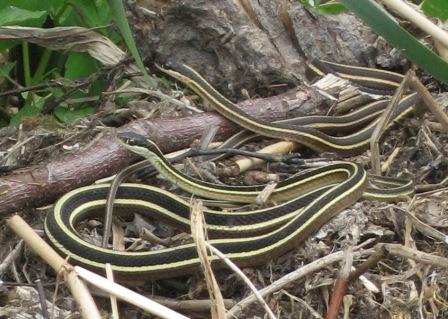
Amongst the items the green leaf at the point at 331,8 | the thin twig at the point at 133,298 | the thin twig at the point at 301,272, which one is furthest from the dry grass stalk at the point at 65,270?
the green leaf at the point at 331,8

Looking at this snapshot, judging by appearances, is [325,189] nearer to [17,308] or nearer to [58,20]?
[17,308]

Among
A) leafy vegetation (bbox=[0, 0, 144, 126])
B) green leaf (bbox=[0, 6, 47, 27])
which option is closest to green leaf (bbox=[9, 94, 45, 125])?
leafy vegetation (bbox=[0, 0, 144, 126])

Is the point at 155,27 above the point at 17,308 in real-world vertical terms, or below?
above

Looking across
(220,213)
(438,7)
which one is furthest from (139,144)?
(438,7)

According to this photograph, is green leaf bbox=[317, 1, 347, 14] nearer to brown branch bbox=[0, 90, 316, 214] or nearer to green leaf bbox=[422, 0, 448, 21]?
brown branch bbox=[0, 90, 316, 214]

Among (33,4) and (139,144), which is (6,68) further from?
(139,144)

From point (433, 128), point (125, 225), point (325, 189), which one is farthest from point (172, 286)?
point (433, 128)
